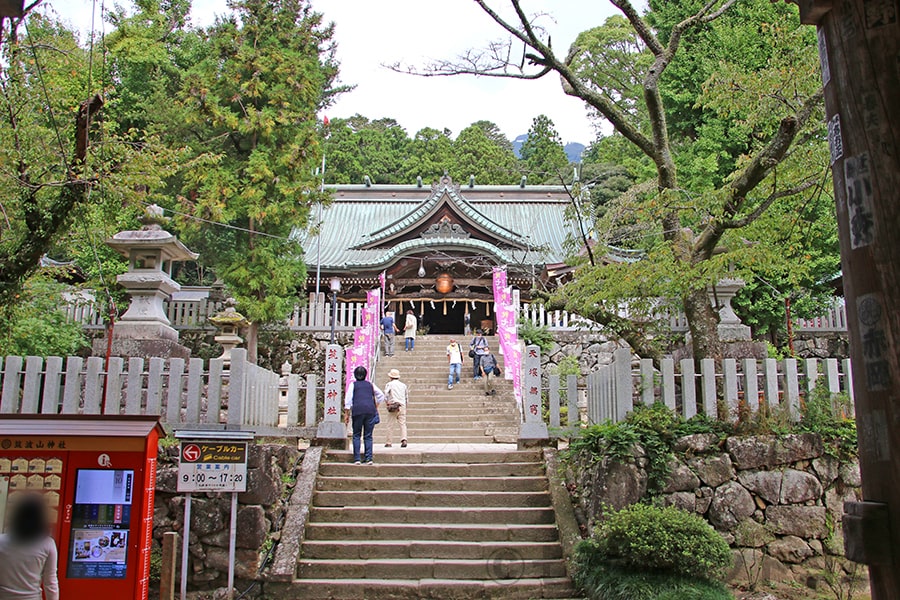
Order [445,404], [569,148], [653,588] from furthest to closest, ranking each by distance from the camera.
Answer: [569,148]
[445,404]
[653,588]

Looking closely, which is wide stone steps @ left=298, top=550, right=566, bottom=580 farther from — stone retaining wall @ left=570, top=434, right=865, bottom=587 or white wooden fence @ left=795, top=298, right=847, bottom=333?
white wooden fence @ left=795, top=298, right=847, bottom=333

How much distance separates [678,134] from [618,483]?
16881 millimetres

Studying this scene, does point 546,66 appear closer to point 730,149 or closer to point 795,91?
point 795,91

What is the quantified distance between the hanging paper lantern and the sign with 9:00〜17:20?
16.8 metres

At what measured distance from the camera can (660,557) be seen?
659 centimetres

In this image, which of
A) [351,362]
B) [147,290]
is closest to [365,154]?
[147,290]

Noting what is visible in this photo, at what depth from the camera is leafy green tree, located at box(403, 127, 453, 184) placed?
137ft

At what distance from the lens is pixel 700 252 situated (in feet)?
32.0

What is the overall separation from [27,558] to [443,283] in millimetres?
19521

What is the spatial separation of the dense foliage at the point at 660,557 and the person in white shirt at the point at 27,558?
476cm

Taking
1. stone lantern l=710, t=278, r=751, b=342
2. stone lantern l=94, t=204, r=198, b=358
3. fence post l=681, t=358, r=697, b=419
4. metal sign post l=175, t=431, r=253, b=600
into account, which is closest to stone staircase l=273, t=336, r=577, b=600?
metal sign post l=175, t=431, r=253, b=600

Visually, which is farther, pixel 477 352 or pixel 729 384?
pixel 477 352

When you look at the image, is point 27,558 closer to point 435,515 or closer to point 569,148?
point 435,515

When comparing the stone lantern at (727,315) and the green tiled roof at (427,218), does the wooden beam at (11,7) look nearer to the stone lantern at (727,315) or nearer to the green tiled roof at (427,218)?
the stone lantern at (727,315)
